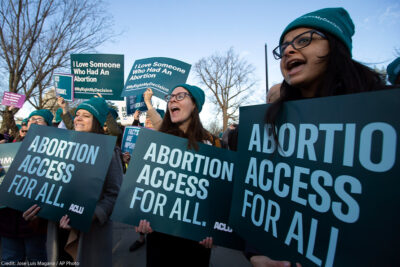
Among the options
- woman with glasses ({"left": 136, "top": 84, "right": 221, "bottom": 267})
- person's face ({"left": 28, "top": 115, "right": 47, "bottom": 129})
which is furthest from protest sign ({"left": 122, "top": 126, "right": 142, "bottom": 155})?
woman with glasses ({"left": 136, "top": 84, "right": 221, "bottom": 267})

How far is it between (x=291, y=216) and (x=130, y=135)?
4026 mm

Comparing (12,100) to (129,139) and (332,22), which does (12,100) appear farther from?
(332,22)

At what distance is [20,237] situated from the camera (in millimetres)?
1906

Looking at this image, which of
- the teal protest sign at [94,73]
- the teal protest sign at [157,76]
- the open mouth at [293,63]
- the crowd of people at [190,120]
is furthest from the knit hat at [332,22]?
the teal protest sign at [94,73]

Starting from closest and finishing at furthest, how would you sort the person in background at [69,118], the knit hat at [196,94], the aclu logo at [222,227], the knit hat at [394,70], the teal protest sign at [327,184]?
1. the teal protest sign at [327,184]
2. the aclu logo at [222,227]
3. the knit hat at [394,70]
4. the knit hat at [196,94]
5. the person in background at [69,118]

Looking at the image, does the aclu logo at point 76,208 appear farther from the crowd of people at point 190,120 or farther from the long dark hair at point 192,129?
the long dark hair at point 192,129

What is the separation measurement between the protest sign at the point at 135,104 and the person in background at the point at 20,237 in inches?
114

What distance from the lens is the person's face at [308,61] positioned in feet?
2.87

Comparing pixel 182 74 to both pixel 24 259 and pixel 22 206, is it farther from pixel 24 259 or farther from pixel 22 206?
pixel 24 259

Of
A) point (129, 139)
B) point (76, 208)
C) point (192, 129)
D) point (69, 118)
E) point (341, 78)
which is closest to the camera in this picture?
point (341, 78)

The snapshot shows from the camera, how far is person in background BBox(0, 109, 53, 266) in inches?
75.1

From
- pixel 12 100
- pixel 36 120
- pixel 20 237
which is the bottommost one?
pixel 20 237

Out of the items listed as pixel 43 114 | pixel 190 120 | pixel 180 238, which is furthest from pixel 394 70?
pixel 43 114

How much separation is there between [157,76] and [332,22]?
3.30m
